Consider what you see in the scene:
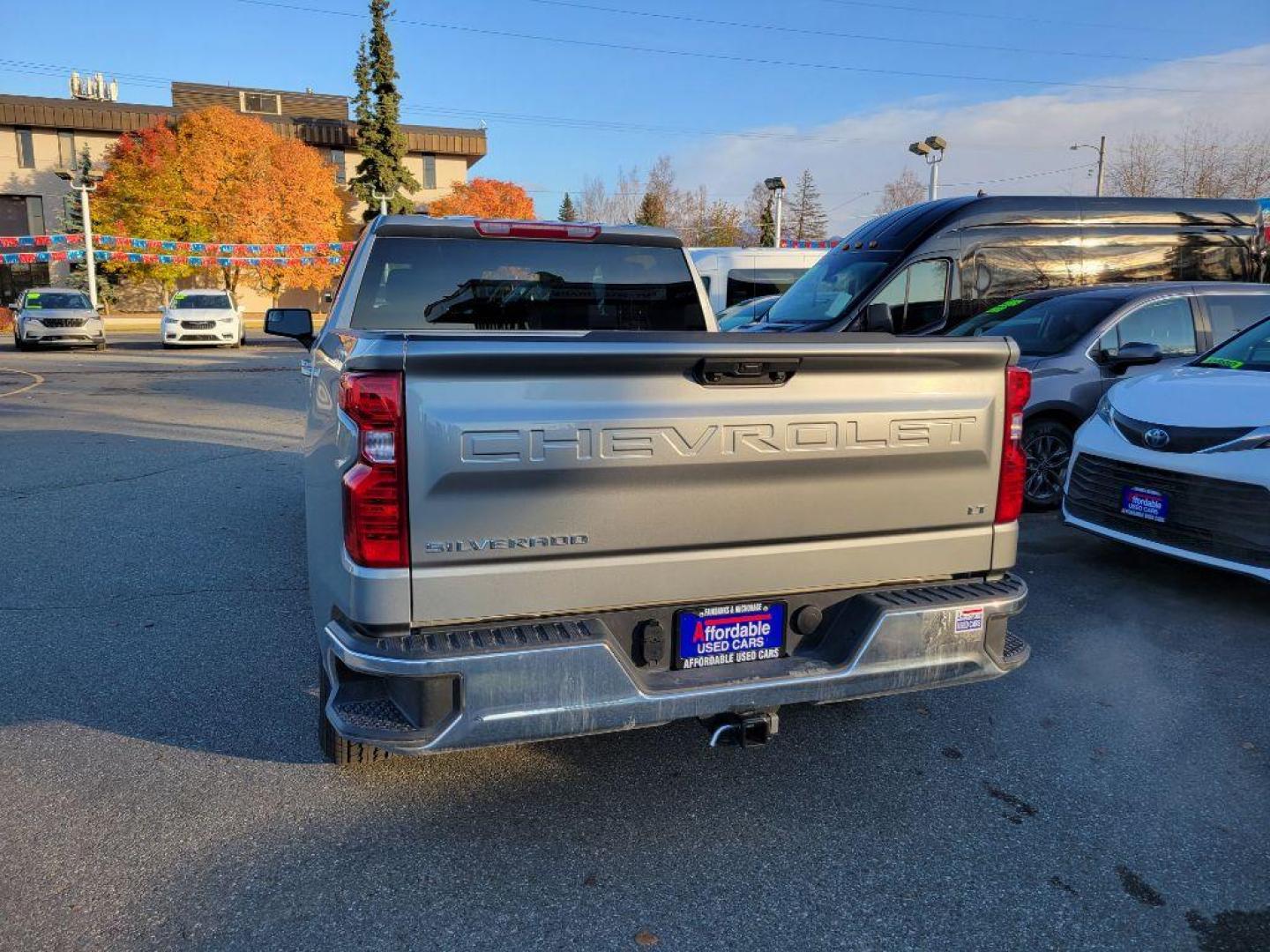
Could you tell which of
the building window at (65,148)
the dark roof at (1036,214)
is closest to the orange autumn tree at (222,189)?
the building window at (65,148)

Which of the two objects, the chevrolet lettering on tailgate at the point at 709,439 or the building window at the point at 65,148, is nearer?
the chevrolet lettering on tailgate at the point at 709,439

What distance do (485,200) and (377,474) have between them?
194 ft

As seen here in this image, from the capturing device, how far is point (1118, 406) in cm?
589

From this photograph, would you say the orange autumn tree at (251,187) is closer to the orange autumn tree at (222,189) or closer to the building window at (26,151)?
the orange autumn tree at (222,189)

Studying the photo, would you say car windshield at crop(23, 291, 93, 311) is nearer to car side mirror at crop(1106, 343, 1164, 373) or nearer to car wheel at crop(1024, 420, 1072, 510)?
car wheel at crop(1024, 420, 1072, 510)

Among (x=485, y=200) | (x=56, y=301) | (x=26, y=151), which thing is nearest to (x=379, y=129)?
(x=485, y=200)

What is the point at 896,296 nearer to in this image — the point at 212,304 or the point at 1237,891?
the point at 1237,891

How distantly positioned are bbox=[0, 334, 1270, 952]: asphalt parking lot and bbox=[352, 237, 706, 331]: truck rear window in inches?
70.2

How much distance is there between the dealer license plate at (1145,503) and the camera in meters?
5.36

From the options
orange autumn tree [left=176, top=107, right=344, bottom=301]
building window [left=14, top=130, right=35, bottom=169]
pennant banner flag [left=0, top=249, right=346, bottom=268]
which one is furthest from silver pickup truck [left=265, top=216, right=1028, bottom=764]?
building window [left=14, top=130, right=35, bottom=169]

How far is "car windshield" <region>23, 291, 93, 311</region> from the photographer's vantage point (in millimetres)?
25688

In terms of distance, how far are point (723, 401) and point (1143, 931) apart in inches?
74.5

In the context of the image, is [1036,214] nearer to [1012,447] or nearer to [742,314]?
[742,314]

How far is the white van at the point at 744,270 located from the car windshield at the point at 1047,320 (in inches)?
569
